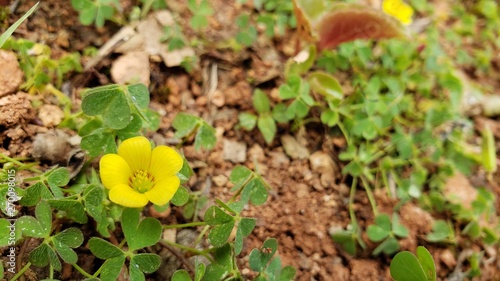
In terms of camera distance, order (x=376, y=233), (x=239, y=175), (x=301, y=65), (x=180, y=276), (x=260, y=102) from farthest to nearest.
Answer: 1. (x=301, y=65)
2. (x=260, y=102)
3. (x=376, y=233)
4. (x=239, y=175)
5. (x=180, y=276)

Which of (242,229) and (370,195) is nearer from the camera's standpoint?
(242,229)

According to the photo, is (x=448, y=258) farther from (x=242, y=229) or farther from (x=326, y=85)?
(x=242, y=229)

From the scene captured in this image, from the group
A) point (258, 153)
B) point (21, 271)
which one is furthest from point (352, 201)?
point (21, 271)

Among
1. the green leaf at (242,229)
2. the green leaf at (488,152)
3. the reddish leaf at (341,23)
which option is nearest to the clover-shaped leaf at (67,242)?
the green leaf at (242,229)

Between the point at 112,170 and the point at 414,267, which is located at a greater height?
the point at 112,170

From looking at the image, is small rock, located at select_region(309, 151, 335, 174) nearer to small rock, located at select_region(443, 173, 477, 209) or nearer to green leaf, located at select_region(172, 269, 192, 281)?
small rock, located at select_region(443, 173, 477, 209)

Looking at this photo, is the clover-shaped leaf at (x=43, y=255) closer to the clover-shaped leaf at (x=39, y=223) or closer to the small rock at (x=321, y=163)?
the clover-shaped leaf at (x=39, y=223)

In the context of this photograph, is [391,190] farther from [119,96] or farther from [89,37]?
[89,37]
